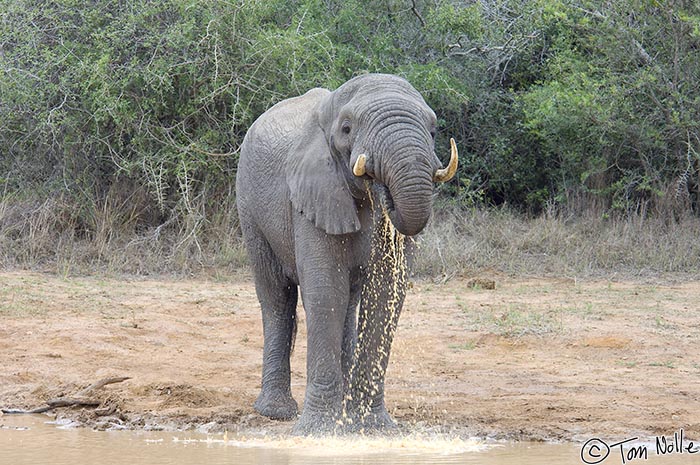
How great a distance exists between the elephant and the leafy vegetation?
6.10m

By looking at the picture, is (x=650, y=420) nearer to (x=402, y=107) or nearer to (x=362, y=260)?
(x=362, y=260)

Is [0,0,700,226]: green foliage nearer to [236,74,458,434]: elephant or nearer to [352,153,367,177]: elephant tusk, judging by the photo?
[236,74,458,434]: elephant

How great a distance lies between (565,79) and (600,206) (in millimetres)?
1602

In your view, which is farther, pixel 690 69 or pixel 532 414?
pixel 690 69

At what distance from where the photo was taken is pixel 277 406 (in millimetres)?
6973

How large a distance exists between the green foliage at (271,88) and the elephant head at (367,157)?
22.7 ft

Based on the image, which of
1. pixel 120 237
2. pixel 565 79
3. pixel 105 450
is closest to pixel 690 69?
pixel 565 79

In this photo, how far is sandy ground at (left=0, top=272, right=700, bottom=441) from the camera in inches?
271

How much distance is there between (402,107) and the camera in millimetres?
5512

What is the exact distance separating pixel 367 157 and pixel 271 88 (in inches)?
318

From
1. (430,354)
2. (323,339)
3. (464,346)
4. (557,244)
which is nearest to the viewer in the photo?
(323,339)

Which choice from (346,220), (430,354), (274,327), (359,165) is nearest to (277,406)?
(274,327)
